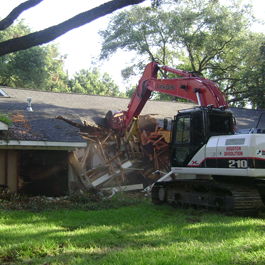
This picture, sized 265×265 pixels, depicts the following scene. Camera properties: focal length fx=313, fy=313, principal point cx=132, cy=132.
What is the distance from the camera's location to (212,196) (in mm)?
8828

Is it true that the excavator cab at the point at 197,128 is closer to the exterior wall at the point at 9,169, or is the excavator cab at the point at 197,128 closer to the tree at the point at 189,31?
the exterior wall at the point at 9,169

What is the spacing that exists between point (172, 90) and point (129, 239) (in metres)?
6.81

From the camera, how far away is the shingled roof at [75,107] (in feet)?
48.4

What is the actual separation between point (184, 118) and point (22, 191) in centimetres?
643

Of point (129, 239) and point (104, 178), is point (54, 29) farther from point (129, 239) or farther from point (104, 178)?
point (104, 178)

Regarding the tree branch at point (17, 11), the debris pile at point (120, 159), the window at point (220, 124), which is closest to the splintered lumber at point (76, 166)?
the debris pile at point (120, 159)

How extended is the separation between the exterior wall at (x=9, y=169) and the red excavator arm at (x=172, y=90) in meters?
5.16

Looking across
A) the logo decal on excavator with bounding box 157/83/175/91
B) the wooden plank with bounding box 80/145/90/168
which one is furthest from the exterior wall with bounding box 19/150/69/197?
the logo decal on excavator with bounding box 157/83/175/91

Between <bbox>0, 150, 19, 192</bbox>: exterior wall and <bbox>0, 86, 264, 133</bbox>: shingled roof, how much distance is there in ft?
5.60

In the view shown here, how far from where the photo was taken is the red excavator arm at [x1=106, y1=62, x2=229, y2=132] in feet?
32.0

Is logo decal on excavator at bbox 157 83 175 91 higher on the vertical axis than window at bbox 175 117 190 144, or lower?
higher

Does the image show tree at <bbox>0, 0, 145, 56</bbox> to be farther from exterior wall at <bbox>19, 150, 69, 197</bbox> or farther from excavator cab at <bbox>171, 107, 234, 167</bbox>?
exterior wall at <bbox>19, 150, 69, 197</bbox>

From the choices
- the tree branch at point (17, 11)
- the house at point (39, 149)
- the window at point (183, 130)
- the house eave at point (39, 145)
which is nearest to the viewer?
the tree branch at point (17, 11)

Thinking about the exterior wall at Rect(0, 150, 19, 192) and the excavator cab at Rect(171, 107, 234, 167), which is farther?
the exterior wall at Rect(0, 150, 19, 192)
